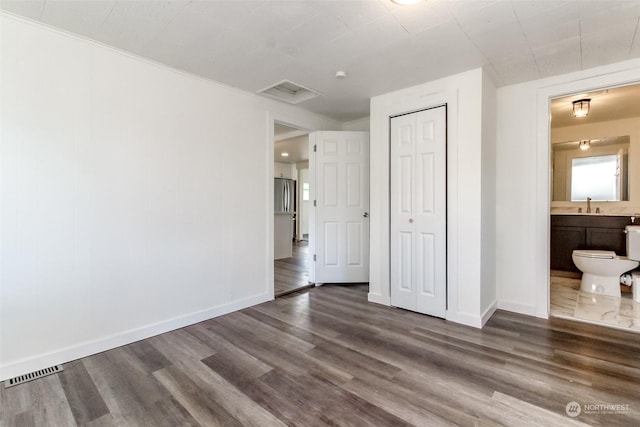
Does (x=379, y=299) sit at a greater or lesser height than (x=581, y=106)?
lesser

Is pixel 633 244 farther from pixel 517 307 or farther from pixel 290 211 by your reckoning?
pixel 290 211

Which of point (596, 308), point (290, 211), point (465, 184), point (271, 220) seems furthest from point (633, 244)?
point (290, 211)

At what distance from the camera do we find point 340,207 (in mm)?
4180

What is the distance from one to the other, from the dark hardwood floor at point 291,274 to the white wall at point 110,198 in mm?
743

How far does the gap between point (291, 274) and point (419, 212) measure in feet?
8.06

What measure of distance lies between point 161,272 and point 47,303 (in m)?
0.76

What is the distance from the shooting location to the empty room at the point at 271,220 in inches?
71.1

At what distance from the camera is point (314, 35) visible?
7.09ft

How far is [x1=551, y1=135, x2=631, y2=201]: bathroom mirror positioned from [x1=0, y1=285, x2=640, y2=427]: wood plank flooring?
9.19ft

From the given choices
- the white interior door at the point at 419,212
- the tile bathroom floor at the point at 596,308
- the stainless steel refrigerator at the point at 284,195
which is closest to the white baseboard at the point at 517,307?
the tile bathroom floor at the point at 596,308

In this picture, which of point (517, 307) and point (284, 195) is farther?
point (284, 195)

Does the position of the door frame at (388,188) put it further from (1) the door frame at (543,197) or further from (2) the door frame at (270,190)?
(2) the door frame at (270,190)

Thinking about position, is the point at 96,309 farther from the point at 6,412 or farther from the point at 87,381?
the point at 6,412

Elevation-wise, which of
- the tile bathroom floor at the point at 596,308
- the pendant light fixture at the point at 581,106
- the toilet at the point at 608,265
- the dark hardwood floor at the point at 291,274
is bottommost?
the tile bathroom floor at the point at 596,308
